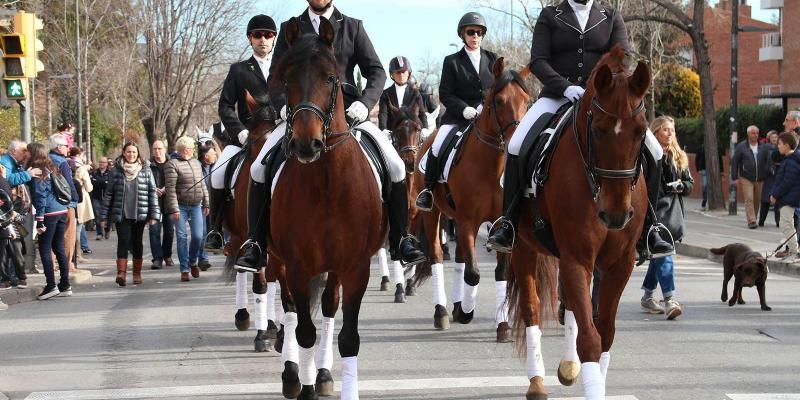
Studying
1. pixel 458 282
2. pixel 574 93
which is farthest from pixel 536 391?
pixel 458 282

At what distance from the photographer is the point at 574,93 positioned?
27.1 feet

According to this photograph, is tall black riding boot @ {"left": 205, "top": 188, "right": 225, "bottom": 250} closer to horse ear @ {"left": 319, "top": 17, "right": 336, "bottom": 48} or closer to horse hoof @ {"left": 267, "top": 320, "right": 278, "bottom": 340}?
horse hoof @ {"left": 267, "top": 320, "right": 278, "bottom": 340}

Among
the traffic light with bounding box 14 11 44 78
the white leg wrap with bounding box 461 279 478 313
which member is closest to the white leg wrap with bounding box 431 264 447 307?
the white leg wrap with bounding box 461 279 478 313

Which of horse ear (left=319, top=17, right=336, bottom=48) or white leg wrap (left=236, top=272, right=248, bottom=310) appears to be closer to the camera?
horse ear (left=319, top=17, right=336, bottom=48)

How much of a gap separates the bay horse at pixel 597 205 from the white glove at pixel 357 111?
1345 millimetres

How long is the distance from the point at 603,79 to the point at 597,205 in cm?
78

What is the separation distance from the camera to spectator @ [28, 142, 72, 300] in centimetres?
1614

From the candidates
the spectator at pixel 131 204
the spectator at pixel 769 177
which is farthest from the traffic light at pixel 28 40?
the spectator at pixel 769 177

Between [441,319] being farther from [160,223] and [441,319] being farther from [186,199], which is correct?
[160,223]

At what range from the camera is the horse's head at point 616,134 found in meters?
6.86

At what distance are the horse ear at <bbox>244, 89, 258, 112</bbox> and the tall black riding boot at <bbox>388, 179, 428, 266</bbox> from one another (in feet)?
8.74

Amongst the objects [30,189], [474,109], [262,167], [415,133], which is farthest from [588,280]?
[30,189]

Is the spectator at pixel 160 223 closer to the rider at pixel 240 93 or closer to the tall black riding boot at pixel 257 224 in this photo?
the rider at pixel 240 93

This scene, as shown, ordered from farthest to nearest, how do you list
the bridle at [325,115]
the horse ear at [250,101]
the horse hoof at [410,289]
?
the horse hoof at [410,289]
the horse ear at [250,101]
the bridle at [325,115]
